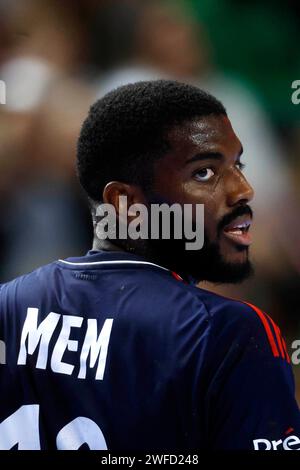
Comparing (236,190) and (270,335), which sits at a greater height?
(236,190)

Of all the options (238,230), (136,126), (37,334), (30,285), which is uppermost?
(136,126)

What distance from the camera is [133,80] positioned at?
285 cm

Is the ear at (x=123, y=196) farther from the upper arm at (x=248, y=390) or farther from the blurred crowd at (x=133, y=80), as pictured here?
the blurred crowd at (x=133, y=80)

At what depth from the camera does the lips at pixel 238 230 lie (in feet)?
6.18

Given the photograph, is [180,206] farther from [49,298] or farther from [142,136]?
[49,298]

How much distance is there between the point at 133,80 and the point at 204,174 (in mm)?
1191

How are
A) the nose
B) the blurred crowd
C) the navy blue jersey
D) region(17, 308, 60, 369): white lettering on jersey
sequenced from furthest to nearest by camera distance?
the blurred crowd, the nose, region(17, 308, 60, 369): white lettering on jersey, the navy blue jersey

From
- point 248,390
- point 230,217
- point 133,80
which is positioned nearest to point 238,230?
point 230,217

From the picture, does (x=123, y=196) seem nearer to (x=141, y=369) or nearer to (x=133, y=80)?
(x=141, y=369)

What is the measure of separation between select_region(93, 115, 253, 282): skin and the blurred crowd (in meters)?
0.84

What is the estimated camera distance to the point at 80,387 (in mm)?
1651

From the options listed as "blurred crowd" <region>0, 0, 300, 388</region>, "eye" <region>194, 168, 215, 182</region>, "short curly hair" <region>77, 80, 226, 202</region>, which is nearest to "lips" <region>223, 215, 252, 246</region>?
"eye" <region>194, 168, 215, 182</region>

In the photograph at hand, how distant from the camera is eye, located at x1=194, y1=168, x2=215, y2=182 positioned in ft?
5.85

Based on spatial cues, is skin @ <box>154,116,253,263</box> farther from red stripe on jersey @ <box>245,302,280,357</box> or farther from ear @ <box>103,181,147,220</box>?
red stripe on jersey @ <box>245,302,280,357</box>
